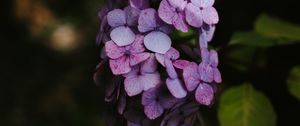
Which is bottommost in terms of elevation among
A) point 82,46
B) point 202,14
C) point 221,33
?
point 82,46

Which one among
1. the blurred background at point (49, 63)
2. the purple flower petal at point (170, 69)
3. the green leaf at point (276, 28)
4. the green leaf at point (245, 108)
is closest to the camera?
the purple flower petal at point (170, 69)

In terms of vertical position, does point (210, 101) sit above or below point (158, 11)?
below

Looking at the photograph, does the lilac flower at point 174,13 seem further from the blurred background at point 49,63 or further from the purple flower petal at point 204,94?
the blurred background at point 49,63

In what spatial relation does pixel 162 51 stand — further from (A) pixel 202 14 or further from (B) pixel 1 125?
(B) pixel 1 125

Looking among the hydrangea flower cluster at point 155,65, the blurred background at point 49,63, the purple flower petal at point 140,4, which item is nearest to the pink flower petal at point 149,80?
the hydrangea flower cluster at point 155,65

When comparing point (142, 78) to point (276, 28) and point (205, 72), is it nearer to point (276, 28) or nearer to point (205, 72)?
point (205, 72)

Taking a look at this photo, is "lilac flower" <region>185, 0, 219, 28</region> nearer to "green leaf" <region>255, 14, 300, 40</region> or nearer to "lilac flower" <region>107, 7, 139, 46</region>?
"lilac flower" <region>107, 7, 139, 46</region>

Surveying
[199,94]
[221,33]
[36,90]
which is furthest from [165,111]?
[36,90]

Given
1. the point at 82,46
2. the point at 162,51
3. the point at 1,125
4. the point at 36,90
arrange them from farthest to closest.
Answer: the point at 82,46
the point at 36,90
the point at 1,125
the point at 162,51
